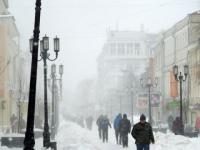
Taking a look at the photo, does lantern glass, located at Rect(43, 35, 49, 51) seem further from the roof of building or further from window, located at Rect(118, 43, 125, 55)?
window, located at Rect(118, 43, 125, 55)

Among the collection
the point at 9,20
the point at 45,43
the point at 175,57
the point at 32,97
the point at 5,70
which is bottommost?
the point at 32,97

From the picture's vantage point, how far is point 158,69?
Result: 91.8 meters

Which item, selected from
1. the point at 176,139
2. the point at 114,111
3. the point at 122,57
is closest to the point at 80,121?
the point at 114,111

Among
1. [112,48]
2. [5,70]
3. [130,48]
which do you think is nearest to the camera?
[5,70]

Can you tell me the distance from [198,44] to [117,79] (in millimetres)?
112504

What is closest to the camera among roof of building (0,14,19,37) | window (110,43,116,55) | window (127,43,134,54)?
roof of building (0,14,19,37)

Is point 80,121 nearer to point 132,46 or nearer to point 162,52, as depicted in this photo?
point 162,52

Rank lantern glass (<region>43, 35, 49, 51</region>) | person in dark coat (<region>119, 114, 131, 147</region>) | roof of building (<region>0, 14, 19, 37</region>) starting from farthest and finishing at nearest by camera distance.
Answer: roof of building (<region>0, 14, 19, 37</region>) < person in dark coat (<region>119, 114, 131, 147</region>) < lantern glass (<region>43, 35, 49, 51</region>)

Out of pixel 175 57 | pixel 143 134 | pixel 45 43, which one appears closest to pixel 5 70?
pixel 175 57

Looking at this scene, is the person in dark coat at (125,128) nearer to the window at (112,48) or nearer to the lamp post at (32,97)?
the lamp post at (32,97)

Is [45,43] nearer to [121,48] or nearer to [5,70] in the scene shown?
[5,70]

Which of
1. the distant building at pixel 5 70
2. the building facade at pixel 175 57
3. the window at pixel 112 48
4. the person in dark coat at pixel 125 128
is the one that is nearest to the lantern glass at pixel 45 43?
the person in dark coat at pixel 125 128

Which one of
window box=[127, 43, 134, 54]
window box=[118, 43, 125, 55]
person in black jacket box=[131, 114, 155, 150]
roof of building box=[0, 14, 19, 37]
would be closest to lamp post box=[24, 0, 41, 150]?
person in black jacket box=[131, 114, 155, 150]

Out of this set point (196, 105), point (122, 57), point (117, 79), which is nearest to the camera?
point (196, 105)
